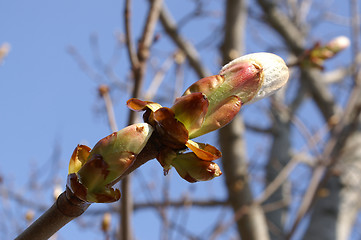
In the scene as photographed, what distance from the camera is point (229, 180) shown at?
1908 millimetres

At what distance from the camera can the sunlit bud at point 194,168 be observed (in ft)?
1.11

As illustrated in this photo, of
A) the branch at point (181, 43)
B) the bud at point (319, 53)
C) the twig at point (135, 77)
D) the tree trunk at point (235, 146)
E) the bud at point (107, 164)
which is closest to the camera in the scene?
the bud at point (107, 164)

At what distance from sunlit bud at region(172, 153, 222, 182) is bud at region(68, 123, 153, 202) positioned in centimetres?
5

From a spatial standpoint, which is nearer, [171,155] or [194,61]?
[171,155]

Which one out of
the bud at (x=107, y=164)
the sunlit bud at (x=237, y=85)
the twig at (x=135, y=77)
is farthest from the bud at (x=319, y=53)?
the bud at (x=107, y=164)

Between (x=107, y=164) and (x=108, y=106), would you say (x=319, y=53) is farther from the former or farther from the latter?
(x=107, y=164)

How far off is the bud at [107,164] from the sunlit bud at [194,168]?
0.05 m

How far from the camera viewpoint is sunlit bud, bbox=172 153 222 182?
1.11ft

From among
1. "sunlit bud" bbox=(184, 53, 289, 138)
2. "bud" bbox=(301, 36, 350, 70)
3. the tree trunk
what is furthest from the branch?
"sunlit bud" bbox=(184, 53, 289, 138)

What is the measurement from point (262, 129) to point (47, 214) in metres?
3.29

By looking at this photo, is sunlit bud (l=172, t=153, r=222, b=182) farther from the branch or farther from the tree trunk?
the branch

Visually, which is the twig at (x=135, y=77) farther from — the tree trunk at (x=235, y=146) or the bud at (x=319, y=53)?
the tree trunk at (x=235, y=146)

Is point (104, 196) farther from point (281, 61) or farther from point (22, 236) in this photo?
point (281, 61)

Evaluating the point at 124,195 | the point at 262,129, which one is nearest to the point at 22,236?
the point at 124,195
